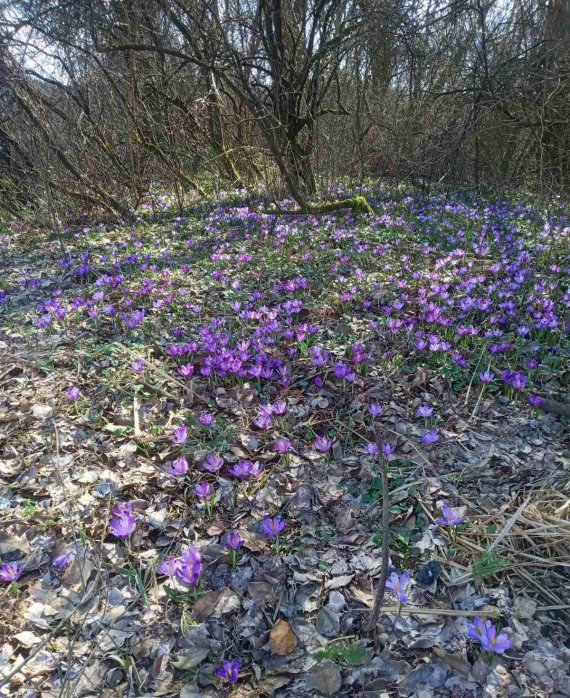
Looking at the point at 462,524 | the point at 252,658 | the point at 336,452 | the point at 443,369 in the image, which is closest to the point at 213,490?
Answer: the point at 336,452

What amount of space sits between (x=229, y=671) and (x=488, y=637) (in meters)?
0.82

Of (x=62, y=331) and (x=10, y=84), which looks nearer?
(x=62, y=331)

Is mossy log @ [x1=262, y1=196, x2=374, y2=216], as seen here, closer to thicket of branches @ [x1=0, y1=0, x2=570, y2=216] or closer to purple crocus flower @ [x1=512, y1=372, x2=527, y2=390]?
thicket of branches @ [x1=0, y1=0, x2=570, y2=216]

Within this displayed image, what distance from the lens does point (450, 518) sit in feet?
6.51

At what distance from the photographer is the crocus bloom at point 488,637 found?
5.04 feet

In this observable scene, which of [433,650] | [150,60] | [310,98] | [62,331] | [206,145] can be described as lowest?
[433,650]

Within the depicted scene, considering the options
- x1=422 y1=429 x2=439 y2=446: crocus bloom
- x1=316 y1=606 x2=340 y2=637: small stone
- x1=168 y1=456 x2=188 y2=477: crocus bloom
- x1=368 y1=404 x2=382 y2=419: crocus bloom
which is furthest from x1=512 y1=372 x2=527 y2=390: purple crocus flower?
x1=168 y1=456 x2=188 y2=477: crocus bloom

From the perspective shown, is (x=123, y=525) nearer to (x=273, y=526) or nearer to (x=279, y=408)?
(x=273, y=526)

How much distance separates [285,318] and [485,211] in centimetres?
468

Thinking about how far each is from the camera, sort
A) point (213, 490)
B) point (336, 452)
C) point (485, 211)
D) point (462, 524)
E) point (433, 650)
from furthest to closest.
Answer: point (485, 211) < point (336, 452) < point (213, 490) < point (462, 524) < point (433, 650)

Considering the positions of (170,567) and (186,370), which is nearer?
(170,567)

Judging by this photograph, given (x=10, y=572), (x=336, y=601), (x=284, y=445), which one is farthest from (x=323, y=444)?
(x=10, y=572)

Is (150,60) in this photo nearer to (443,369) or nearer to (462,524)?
(443,369)

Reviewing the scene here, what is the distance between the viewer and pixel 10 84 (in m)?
6.11
